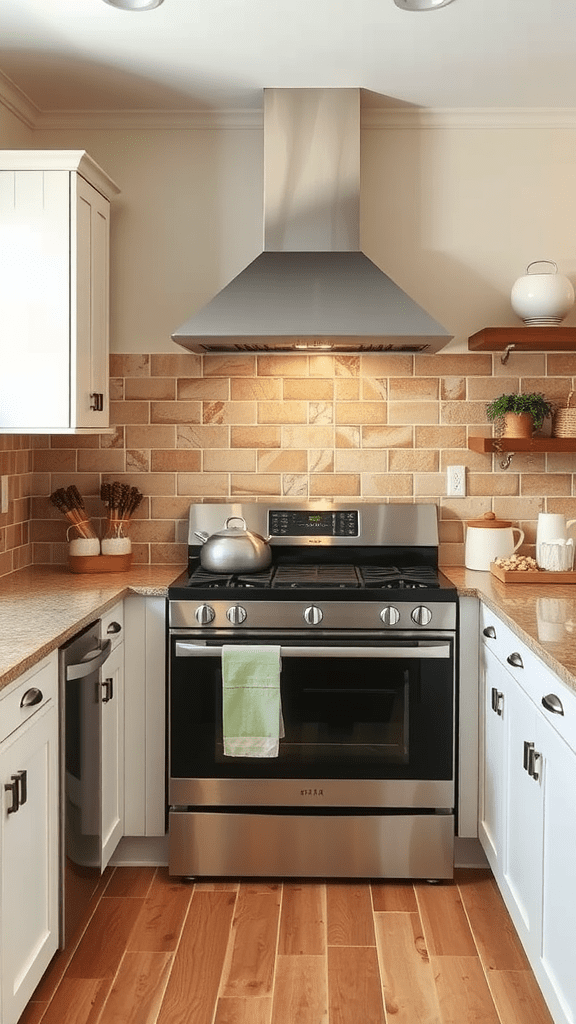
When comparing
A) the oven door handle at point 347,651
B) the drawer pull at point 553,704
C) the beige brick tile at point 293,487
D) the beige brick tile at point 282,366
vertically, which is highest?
the beige brick tile at point 282,366

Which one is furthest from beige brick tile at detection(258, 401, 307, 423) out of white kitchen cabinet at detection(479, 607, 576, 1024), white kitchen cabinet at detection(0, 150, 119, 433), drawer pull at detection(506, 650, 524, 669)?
drawer pull at detection(506, 650, 524, 669)

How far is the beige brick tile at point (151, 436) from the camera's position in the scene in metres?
3.79

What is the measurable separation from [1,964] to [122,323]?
2358 millimetres

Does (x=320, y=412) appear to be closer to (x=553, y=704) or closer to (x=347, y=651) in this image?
(x=347, y=651)

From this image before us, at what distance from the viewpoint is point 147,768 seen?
328cm

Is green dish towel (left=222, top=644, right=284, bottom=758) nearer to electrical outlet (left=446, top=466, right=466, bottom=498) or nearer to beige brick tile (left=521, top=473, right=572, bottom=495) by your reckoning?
electrical outlet (left=446, top=466, right=466, bottom=498)

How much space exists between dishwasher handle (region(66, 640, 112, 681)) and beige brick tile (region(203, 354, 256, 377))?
1228mm

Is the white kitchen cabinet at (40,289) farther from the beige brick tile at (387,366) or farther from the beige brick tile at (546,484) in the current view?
the beige brick tile at (546,484)

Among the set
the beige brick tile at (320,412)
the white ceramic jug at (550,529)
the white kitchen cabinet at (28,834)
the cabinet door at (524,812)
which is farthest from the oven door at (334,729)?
the beige brick tile at (320,412)

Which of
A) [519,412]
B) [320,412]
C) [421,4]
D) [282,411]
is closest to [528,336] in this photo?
[519,412]

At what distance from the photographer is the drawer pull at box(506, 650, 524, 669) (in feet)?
8.43

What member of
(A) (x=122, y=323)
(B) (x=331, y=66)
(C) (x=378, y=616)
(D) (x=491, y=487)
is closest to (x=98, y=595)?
(C) (x=378, y=616)

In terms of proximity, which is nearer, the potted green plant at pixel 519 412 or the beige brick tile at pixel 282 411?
the potted green plant at pixel 519 412

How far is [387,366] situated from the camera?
147 inches
